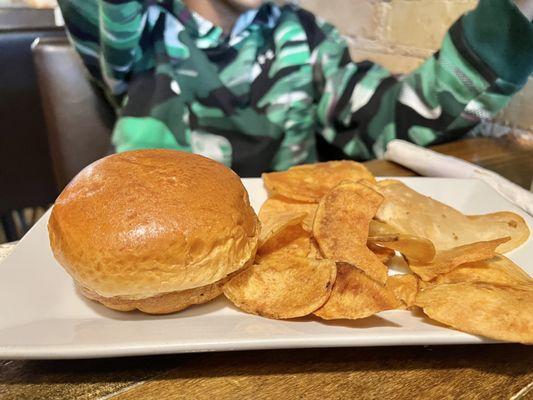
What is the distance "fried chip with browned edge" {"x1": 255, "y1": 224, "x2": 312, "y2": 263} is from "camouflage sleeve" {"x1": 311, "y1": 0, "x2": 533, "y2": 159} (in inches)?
23.3

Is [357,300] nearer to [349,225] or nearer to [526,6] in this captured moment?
[349,225]

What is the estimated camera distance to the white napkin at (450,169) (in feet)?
2.60

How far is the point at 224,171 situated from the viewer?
0.58m

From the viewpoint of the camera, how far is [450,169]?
0.89m

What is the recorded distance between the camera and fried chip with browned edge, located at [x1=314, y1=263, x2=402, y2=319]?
1.55 ft

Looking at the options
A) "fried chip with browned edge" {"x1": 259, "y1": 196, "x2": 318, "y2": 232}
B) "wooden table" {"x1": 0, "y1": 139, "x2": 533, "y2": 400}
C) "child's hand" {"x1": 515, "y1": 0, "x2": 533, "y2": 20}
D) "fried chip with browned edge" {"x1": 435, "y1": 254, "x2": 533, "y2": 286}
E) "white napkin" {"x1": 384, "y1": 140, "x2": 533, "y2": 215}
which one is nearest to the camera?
"wooden table" {"x1": 0, "y1": 139, "x2": 533, "y2": 400}

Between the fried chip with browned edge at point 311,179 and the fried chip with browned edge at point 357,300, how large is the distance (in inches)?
9.1

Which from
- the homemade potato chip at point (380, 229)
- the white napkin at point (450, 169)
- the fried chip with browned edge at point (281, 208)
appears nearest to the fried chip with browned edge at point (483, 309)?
the homemade potato chip at point (380, 229)

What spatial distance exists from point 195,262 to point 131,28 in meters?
0.81

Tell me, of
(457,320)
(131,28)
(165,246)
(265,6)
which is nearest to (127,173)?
(165,246)

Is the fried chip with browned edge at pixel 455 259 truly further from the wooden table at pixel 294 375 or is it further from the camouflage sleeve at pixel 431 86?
the camouflage sleeve at pixel 431 86

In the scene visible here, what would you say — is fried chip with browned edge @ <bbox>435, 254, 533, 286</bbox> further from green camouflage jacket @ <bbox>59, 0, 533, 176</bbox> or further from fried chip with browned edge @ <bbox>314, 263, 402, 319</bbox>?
green camouflage jacket @ <bbox>59, 0, 533, 176</bbox>

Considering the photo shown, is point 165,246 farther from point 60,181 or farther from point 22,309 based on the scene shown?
point 60,181

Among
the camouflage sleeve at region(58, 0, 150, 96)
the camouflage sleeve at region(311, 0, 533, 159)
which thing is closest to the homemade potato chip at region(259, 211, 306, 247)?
the camouflage sleeve at region(311, 0, 533, 159)
